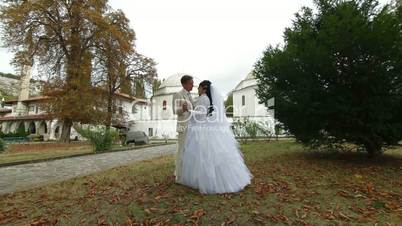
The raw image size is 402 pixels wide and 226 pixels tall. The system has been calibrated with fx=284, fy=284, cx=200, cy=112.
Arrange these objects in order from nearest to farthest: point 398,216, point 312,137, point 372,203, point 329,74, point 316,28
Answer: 1. point 398,216
2. point 372,203
3. point 329,74
4. point 312,137
5. point 316,28

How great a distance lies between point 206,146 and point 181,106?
87 cm

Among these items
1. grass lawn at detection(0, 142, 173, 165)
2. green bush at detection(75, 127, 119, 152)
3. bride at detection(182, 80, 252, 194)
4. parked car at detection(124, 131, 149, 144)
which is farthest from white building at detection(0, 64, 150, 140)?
bride at detection(182, 80, 252, 194)

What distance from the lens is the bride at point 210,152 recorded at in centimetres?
464

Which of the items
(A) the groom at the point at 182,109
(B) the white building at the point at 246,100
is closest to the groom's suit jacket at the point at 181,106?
(A) the groom at the point at 182,109

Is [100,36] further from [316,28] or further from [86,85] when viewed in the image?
[316,28]

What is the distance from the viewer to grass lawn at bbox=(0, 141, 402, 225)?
3770mm

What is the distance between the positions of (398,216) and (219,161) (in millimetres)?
2599

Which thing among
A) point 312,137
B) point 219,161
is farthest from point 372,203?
point 312,137

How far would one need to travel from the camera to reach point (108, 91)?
31641mm

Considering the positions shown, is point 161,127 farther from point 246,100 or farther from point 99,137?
point 99,137

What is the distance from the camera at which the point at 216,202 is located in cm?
427

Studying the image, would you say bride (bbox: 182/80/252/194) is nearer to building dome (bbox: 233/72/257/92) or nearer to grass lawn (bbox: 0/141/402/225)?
grass lawn (bbox: 0/141/402/225)

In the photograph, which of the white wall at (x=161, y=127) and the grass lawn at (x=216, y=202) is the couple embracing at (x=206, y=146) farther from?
the white wall at (x=161, y=127)

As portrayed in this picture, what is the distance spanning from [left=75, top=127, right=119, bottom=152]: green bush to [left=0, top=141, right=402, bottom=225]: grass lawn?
898 cm
